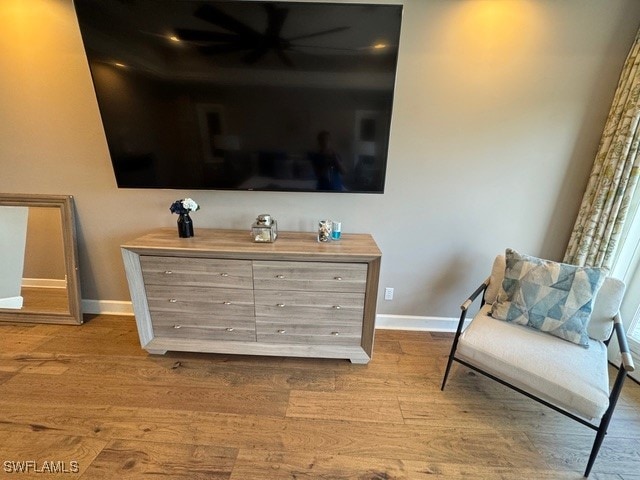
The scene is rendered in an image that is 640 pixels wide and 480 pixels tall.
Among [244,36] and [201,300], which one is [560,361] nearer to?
[201,300]

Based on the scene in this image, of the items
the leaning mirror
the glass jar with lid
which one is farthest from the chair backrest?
the leaning mirror

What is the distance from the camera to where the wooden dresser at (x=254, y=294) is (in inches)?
Answer: 65.8

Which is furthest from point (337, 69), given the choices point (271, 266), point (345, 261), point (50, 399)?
point (50, 399)

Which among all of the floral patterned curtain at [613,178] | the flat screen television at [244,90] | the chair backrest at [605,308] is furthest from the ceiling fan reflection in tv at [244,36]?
the chair backrest at [605,308]

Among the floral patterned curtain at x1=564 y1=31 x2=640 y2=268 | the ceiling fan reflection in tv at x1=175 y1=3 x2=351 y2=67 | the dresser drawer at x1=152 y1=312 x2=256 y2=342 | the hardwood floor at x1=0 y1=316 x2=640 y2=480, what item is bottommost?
the hardwood floor at x1=0 y1=316 x2=640 y2=480

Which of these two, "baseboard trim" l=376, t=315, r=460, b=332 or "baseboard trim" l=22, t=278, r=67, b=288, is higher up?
"baseboard trim" l=22, t=278, r=67, b=288

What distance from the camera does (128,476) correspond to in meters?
1.18

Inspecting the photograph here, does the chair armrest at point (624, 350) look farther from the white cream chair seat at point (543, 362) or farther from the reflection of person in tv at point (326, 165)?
the reflection of person in tv at point (326, 165)

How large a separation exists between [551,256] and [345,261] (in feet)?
5.52

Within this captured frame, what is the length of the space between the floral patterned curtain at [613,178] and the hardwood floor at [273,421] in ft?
3.10

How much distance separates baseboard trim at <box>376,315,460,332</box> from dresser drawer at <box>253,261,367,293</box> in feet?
2.43

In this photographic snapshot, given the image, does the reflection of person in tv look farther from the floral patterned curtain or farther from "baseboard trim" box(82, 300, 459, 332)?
the floral patterned curtain

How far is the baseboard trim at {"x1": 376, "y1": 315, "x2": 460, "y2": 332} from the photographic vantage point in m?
2.25

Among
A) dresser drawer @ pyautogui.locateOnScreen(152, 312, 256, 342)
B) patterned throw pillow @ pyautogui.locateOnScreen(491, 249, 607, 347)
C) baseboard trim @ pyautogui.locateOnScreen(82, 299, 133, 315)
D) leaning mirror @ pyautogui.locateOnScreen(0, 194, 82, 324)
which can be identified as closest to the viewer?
patterned throw pillow @ pyautogui.locateOnScreen(491, 249, 607, 347)
